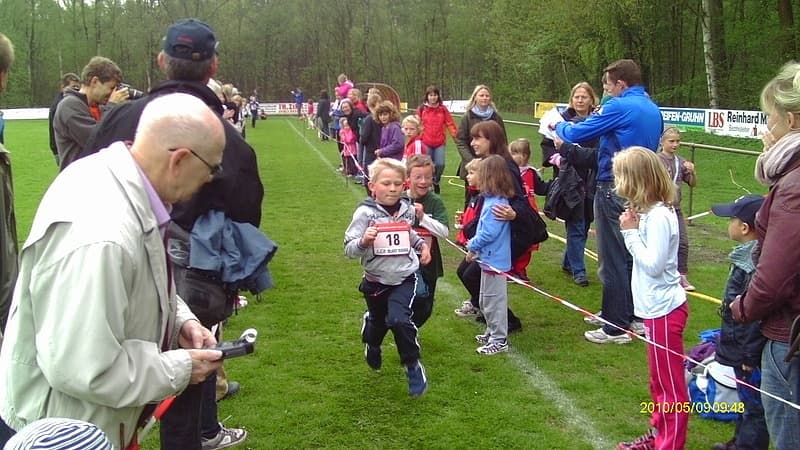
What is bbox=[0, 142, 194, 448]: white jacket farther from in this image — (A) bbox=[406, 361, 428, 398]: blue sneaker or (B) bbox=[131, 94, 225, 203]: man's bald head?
(A) bbox=[406, 361, 428, 398]: blue sneaker

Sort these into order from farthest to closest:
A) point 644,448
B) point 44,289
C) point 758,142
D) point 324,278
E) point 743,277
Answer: point 758,142 → point 324,278 → point 644,448 → point 743,277 → point 44,289

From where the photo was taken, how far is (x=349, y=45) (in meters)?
68.1

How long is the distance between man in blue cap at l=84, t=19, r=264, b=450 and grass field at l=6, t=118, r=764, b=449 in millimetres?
1150

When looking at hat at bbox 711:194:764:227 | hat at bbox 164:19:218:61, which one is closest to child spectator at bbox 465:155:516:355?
hat at bbox 711:194:764:227

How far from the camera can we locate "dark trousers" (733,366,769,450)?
388cm

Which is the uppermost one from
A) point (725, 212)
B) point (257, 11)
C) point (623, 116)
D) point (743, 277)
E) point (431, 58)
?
point (257, 11)

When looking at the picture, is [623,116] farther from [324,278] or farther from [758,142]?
[758,142]

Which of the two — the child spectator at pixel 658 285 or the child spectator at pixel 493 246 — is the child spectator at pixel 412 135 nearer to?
the child spectator at pixel 493 246

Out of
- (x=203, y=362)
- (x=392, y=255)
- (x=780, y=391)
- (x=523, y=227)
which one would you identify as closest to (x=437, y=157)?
(x=523, y=227)

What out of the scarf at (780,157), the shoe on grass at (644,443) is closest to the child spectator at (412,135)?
the shoe on grass at (644,443)

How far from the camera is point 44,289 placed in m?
1.90

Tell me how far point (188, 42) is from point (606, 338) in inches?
172

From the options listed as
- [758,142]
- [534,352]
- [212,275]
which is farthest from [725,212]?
[758,142]

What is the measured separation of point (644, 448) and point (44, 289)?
3.54 metres
